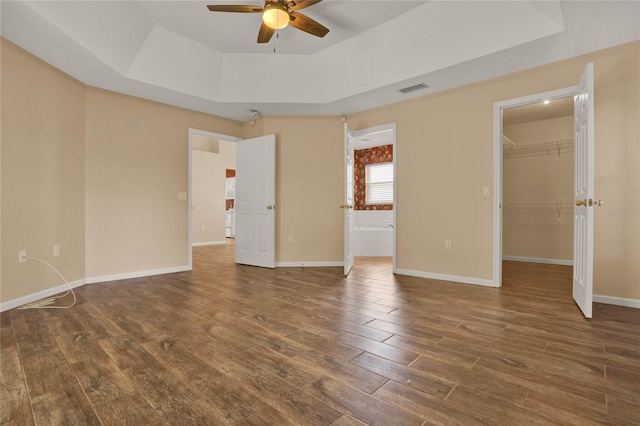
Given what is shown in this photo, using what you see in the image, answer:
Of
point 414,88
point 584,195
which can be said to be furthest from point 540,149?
point 584,195

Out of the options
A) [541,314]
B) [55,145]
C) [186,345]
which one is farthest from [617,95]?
[55,145]

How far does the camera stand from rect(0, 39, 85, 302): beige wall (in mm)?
2799

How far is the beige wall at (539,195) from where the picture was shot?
5234mm

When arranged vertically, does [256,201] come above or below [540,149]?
below

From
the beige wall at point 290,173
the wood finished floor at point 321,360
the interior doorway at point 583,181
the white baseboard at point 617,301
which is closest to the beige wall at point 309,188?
the beige wall at point 290,173

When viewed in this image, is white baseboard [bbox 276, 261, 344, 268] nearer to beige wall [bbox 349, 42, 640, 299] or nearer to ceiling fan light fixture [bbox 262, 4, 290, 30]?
beige wall [bbox 349, 42, 640, 299]

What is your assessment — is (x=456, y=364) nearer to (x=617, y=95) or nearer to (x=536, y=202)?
(x=617, y=95)

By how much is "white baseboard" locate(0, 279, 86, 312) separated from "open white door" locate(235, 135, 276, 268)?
2161 mm

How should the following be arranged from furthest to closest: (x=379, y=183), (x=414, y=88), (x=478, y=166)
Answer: (x=379, y=183) < (x=414, y=88) < (x=478, y=166)

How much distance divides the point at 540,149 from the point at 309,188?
4212 mm

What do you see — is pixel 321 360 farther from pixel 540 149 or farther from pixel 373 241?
pixel 540 149

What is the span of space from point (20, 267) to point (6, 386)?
6.36ft

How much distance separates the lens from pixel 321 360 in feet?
5.86

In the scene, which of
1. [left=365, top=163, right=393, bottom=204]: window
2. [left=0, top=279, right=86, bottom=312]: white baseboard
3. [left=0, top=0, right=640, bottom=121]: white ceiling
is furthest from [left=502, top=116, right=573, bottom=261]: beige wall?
[left=0, top=279, right=86, bottom=312]: white baseboard
